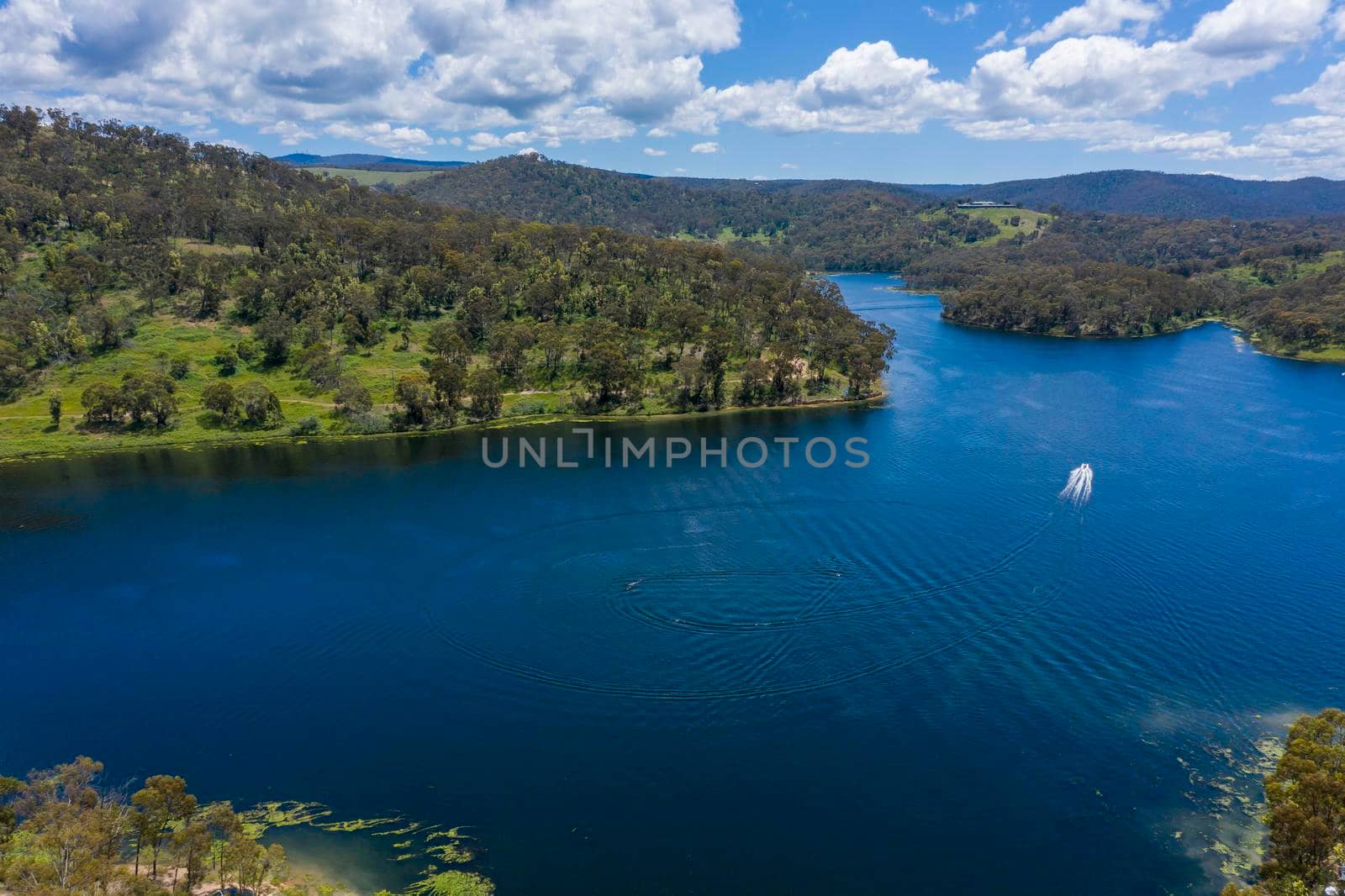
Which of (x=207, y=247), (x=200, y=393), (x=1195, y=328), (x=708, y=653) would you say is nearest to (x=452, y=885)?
(x=708, y=653)

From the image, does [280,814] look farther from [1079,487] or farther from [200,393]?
[200,393]

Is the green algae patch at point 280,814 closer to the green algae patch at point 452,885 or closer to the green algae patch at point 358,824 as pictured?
the green algae patch at point 358,824

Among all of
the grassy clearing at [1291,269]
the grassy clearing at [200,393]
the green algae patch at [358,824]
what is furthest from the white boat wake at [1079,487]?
the grassy clearing at [1291,269]

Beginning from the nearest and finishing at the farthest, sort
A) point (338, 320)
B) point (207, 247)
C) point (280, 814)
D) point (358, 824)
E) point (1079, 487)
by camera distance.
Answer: point (358, 824) → point (280, 814) → point (1079, 487) → point (338, 320) → point (207, 247)

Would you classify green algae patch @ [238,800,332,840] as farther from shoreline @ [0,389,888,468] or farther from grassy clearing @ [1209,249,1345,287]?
grassy clearing @ [1209,249,1345,287]

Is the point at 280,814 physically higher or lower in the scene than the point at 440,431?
lower

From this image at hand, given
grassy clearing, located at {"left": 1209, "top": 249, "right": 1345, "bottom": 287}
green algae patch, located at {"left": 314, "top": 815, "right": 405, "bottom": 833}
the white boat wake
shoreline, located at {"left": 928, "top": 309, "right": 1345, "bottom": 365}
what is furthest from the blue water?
grassy clearing, located at {"left": 1209, "top": 249, "right": 1345, "bottom": 287}
